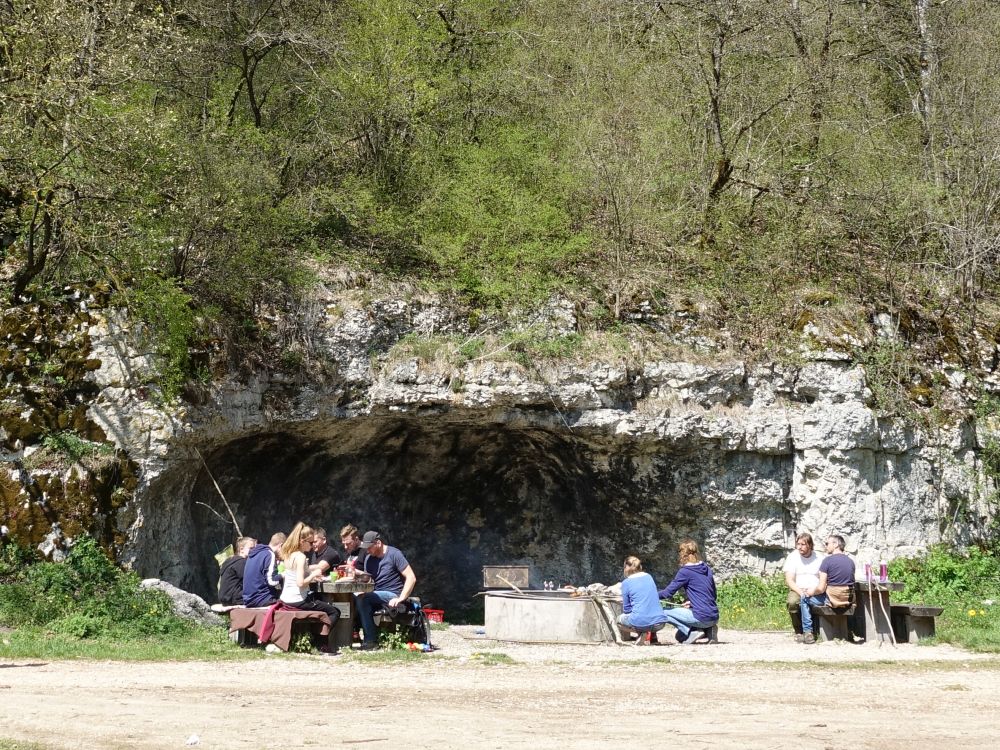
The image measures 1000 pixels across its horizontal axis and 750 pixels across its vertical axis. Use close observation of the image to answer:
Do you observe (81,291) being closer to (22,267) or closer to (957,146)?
(22,267)

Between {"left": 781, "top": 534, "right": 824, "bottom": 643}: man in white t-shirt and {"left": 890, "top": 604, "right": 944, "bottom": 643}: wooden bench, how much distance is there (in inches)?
34.5

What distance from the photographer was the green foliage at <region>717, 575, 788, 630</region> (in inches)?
501

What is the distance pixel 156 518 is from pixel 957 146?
13451 millimetres

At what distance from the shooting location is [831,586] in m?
10.8

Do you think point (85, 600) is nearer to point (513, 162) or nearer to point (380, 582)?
point (380, 582)

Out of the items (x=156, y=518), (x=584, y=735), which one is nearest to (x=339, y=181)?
(x=156, y=518)

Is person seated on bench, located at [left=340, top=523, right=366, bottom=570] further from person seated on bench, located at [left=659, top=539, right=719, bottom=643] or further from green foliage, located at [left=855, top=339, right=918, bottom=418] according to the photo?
green foliage, located at [left=855, top=339, right=918, bottom=418]

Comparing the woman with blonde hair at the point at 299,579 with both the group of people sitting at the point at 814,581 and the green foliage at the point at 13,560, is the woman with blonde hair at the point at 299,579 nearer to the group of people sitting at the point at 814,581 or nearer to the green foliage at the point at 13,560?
the green foliage at the point at 13,560

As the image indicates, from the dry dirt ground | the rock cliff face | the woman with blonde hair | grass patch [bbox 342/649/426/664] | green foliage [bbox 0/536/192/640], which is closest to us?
the dry dirt ground

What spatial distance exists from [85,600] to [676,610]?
6272mm

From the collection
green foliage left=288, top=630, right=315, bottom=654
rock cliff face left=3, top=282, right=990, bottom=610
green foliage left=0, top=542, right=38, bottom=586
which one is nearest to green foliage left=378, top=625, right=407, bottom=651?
green foliage left=288, top=630, right=315, bottom=654

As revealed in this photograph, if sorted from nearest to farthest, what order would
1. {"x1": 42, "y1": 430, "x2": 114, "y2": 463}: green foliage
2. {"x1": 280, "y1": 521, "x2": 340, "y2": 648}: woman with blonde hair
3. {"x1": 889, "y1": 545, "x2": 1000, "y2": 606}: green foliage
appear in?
{"x1": 280, "y1": 521, "x2": 340, "y2": 648}: woman with blonde hair
{"x1": 42, "y1": 430, "x2": 114, "y2": 463}: green foliage
{"x1": 889, "y1": 545, "x2": 1000, "y2": 606}: green foliage

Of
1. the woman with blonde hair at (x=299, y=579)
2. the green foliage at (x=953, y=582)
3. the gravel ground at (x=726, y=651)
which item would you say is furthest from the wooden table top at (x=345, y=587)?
the green foliage at (x=953, y=582)

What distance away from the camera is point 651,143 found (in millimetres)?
16312
